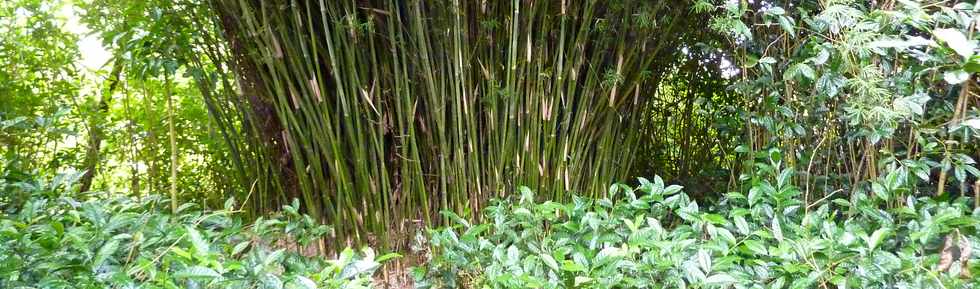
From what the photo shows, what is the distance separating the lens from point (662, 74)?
1.94 metres

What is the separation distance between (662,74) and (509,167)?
61 centimetres

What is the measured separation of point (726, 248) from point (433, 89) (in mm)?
743

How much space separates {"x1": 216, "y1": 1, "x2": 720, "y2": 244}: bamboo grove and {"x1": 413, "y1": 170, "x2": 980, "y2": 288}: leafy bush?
0.59ft

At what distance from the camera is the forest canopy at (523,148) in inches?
45.8

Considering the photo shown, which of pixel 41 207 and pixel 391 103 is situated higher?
pixel 391 103

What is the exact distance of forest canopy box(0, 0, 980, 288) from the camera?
1.16 meters

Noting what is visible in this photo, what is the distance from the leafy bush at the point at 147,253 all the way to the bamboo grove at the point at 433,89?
0.81ft

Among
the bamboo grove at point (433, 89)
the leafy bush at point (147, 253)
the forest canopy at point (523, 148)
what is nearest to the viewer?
the leafy bush at point (147, 253)

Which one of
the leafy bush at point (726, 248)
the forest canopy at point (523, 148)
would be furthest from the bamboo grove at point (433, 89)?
the leafy bush at point (726, 248)

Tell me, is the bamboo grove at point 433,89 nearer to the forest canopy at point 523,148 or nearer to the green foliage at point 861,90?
the forest canopy at point 523,148

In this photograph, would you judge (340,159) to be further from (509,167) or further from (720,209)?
(720,209)

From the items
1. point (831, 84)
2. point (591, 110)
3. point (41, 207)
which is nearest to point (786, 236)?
point (831, 84)

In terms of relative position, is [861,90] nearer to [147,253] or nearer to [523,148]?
[523,148]

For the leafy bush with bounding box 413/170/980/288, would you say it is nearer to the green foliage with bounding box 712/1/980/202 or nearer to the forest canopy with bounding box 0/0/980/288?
the forest canopy with bounding box 0/0/980/288
